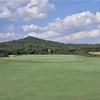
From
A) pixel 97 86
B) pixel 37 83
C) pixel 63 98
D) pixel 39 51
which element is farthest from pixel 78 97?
pixel 39 51

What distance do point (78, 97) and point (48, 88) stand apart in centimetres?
220

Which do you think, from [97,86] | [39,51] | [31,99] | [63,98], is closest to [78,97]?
[63,98]

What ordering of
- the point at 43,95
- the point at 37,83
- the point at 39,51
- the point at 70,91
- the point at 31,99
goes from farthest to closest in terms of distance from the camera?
the point at 39,51 → the point at 37,83 → the point at 70,91 → the point at 43,95 → the point at 31,99

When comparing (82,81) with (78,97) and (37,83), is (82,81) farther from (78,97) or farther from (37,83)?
(78,97)

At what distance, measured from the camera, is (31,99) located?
11812mm

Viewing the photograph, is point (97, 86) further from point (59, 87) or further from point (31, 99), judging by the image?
point (31, 99)

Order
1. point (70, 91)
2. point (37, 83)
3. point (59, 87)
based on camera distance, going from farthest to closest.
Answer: point (37, 83) < point (59, 87) < point (70, 91)

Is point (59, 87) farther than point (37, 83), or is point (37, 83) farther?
point (37, 83)

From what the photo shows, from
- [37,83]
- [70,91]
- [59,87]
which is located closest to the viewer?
[70,91]

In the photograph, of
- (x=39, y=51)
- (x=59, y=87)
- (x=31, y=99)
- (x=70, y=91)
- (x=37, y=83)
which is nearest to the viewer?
(x=31, y=99)

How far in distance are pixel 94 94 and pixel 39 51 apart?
41.2 metres

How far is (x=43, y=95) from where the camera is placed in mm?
12586

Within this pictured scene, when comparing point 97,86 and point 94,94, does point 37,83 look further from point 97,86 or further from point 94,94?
point 94,94

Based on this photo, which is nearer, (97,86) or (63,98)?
(63,98)
